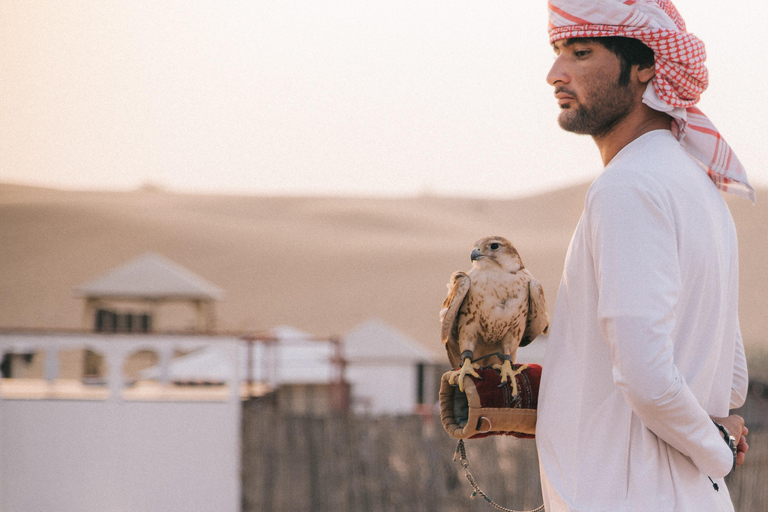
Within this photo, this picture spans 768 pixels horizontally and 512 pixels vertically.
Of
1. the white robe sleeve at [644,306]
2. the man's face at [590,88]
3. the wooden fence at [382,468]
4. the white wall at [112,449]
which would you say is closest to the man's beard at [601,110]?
the man's face at [590,88]

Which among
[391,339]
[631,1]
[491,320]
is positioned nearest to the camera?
[631,1]

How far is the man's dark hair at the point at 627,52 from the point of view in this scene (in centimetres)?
194

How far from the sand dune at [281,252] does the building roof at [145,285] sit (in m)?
13.2

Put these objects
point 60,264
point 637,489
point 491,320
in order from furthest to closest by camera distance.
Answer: point 60,264 < point 491,320 < point 637,489

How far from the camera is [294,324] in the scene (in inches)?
1099

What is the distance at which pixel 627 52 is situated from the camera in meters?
1.94

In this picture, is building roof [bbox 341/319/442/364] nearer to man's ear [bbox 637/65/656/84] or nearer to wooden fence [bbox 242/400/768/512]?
wooden fence [bbox 242/400/768/512]

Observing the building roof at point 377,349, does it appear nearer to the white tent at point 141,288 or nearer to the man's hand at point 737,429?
the white tent at point 141,288

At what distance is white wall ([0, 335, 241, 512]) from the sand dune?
16226 millimetres

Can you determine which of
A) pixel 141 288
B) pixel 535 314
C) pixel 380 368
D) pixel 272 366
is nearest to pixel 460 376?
pixel 535 314

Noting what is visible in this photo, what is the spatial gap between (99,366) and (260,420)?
6684mm

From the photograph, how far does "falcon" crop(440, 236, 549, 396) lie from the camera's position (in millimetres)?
2469

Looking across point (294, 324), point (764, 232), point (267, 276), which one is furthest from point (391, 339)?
point (764, 232)

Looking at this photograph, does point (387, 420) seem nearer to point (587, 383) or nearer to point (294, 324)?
point (587, 383)
